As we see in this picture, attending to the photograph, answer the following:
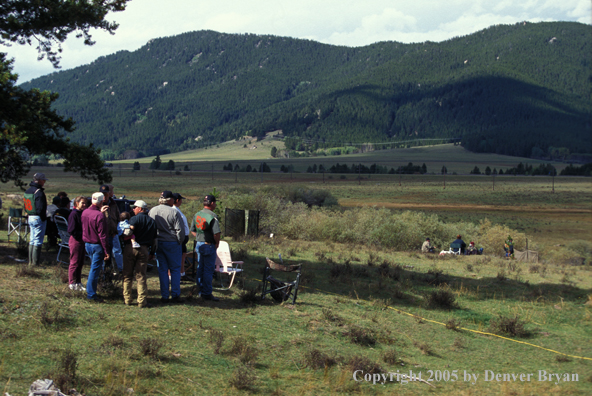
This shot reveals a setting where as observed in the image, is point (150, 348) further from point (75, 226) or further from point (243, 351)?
point (75, 226)

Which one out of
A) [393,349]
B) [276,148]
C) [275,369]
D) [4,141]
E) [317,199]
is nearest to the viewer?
[275,369]

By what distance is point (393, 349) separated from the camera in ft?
24.9

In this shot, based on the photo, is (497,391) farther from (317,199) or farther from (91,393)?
(317,199)

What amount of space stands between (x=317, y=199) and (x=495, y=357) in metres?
37.8

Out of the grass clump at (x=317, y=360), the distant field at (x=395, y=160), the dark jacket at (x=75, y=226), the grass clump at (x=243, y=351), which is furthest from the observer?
the distant field at (x=395, y=160)

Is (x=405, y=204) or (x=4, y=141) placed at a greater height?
(x=4, y=141)

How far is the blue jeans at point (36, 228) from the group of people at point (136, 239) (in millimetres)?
19

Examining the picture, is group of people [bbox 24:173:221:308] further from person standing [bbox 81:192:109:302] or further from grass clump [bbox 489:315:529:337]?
grass clump [bbox 489:315:529:337]

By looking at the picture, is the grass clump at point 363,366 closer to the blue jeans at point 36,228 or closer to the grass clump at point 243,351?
the grass clump at point 243,351

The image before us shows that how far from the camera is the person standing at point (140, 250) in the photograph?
299 inches

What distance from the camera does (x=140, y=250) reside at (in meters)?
7.70

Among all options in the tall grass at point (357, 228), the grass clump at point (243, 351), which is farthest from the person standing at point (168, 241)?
the tall grass at point (357, 228)

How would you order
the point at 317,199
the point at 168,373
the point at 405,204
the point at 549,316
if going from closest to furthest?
the point at 168,373
the point at 549,316
the point at 317,199
the point at 405,204

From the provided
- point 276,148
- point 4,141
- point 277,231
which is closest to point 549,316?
point 4,141
